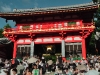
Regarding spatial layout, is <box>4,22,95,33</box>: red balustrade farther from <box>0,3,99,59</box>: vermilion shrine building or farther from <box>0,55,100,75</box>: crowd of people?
<box>0,55,100,75</box>: crowd of people

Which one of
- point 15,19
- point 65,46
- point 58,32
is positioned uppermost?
point 15,19

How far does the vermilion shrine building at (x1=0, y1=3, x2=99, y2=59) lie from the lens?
24328 millimetres

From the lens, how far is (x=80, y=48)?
80.1ft

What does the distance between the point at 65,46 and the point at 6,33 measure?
8296 mm

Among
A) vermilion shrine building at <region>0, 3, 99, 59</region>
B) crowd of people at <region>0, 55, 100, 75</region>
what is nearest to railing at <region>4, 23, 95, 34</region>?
vermilion shrine building at <region>0, 3, 99, 59</region>

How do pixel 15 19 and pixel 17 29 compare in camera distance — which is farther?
pixel 15 19

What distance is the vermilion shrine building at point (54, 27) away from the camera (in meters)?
24.3

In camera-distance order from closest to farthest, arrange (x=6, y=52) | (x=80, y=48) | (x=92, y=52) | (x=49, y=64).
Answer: (x=49, y=64)
(x=80, y=48)
(x=6, y=52)
(x=92, y=52)

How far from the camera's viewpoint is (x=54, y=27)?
24766 mm

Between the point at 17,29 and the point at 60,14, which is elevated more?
the point at 60,14

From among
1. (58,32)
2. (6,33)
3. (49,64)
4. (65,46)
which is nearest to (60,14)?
(58,32)

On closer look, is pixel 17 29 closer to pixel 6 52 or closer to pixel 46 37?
pixel 46 37

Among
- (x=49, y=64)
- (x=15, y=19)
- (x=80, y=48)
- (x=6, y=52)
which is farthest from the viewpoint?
(x=6, y=52)

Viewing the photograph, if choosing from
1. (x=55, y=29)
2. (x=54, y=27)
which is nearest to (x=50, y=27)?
(x=54, y=27)
